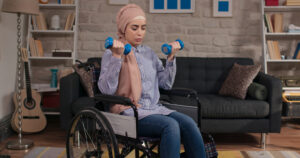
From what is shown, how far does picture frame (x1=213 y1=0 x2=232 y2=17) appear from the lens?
13.4 ft

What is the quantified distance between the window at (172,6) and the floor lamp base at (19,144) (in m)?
2.04

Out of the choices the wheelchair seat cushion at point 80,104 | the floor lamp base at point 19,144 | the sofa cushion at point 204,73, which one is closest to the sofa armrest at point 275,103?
the sofa cushion at point 204,73

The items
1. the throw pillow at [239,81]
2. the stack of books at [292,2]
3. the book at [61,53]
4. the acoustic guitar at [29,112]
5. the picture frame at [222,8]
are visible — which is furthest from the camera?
the picture frame at [222,8]

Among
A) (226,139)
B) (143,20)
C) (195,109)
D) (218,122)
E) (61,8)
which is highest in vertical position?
(61,8)

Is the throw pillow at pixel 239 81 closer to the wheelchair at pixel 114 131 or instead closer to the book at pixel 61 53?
the wheelchair at pixel 114 131

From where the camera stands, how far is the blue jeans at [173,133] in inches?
67.5

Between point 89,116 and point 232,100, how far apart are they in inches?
66.1

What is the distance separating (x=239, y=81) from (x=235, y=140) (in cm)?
58

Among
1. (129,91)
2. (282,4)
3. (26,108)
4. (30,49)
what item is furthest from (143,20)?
(282,4)

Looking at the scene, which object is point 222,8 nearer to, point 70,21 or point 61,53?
point 70,21

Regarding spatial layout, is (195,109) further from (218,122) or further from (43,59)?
(43,59)

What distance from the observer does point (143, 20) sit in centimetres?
202

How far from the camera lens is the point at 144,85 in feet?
6.64

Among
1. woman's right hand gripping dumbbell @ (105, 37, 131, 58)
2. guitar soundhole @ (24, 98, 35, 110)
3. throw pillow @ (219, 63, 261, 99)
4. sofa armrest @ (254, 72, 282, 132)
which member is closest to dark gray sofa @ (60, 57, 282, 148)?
sofa armrest @ (254, 72, 282, 132)
